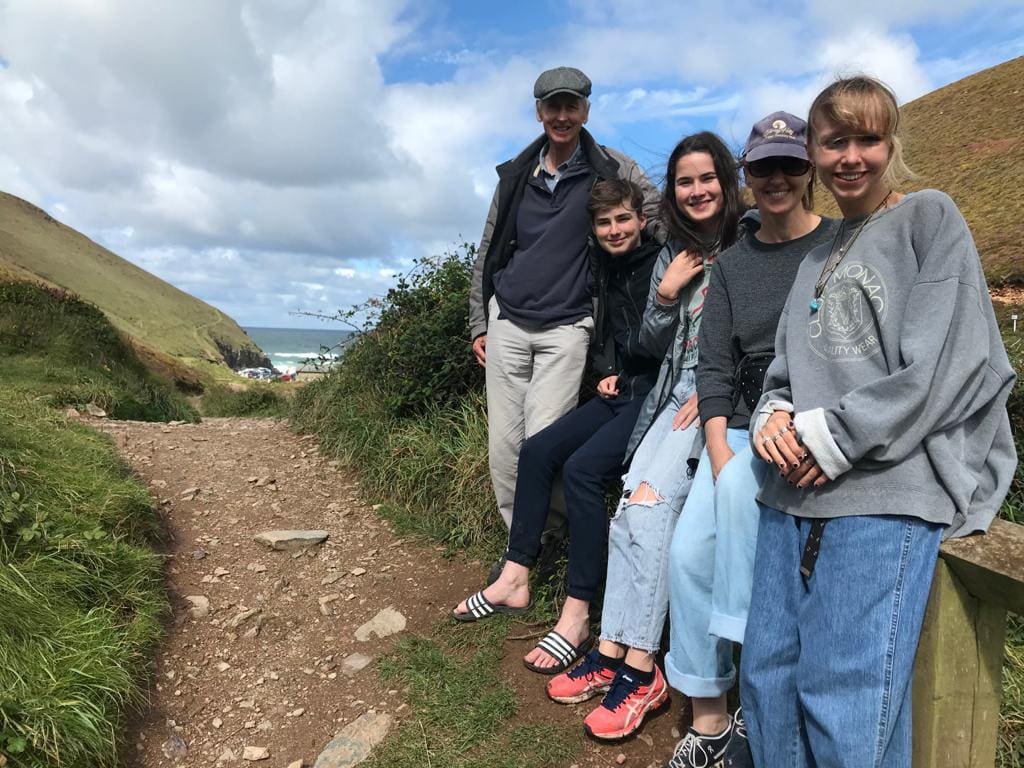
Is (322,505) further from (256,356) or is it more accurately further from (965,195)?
(256,356)

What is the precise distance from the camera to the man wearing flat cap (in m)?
3.72

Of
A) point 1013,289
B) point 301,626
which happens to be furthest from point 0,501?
point 1013,289

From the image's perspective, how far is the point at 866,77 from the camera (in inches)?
76.8

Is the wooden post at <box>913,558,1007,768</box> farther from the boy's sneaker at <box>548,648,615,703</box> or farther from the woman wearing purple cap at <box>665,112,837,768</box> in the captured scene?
the boy's sneaker at <box>548,648,615,703</box>

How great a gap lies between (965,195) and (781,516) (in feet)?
41.4

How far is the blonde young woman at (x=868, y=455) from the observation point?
5.63 ft

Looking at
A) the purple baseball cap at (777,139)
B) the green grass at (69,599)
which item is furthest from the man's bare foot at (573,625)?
the purple baseball cap at (777,139)

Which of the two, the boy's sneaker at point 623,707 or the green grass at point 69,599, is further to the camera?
the boy's sneaker at point 623,707

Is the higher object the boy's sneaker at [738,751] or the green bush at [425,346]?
the green bush at [425,346]

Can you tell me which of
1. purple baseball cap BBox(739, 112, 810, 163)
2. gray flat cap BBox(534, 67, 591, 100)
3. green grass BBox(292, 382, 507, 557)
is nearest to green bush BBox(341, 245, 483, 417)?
green grass BBox(292, 382, 507, 557)

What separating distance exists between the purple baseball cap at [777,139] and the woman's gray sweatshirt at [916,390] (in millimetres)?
646

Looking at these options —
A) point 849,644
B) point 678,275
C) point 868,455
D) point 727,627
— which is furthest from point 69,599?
point 868,455

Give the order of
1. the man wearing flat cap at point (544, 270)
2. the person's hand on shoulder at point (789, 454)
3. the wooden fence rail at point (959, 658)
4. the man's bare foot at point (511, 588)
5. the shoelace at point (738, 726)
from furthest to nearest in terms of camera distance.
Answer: the man wearing flat cap at point (544, 270) → the man's bare foot at point (511, 588) → the shoelace at point (738, 726) → the person's hand on shoulder at point (789, 454) → the wooden fence rail at point (959, 658)

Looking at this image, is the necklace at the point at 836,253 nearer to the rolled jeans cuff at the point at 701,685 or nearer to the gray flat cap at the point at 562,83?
the rolled jeans cuff at the point at 701,685
